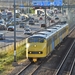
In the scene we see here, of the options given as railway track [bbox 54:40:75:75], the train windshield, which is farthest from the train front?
railway track [bbox 54:40:75:75]

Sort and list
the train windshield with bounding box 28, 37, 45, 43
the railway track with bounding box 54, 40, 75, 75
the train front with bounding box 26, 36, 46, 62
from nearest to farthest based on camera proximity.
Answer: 1. the railway track with bounding box 54, 40, 75, 75
2. the train front with bounding box 26, 36, 46, 62
3. the train windshield with bounding box 28, 37, 45, 43

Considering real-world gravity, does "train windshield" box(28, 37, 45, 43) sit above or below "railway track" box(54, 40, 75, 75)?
above

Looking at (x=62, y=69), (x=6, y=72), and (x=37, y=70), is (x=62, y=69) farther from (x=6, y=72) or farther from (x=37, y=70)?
(x=6, y=72)

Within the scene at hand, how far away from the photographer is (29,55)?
25.8m

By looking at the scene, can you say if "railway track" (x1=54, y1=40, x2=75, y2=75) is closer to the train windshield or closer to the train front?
the train front

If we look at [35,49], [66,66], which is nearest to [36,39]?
[35,49]

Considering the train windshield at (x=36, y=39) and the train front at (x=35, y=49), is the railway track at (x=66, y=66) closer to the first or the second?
the train front at (x=35, y=49)

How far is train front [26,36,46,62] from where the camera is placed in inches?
Answer: 1010

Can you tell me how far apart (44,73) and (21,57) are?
7816 mm

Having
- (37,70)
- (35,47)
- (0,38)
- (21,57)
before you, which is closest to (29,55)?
(35,47)

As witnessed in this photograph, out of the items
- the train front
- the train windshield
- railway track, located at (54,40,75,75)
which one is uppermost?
the train windshield

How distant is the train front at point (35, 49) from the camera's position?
84.2ft

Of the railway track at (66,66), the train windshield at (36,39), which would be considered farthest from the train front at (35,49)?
the railway track at (66,66)

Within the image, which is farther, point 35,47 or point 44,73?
point 35,47
